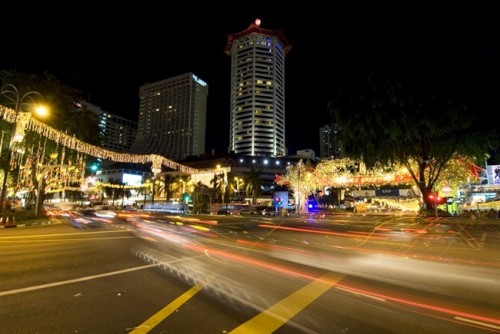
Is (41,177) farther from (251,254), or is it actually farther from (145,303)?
(145,303)

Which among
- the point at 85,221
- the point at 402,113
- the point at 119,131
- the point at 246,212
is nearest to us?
the point at 402,113

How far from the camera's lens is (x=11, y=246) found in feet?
42.8

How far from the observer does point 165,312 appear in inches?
216

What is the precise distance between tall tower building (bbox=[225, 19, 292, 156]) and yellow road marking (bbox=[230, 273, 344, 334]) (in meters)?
150

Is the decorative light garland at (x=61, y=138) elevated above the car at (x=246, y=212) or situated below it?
above

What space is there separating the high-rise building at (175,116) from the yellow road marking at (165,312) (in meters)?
163

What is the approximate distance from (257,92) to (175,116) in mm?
44526

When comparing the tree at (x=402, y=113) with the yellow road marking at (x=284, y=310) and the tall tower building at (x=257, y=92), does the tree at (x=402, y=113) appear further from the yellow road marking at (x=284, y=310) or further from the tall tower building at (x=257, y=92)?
the tall tower building at (x=257, y=92)

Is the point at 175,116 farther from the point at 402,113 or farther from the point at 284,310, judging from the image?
the point at 284,310

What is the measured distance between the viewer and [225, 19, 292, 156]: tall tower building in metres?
159

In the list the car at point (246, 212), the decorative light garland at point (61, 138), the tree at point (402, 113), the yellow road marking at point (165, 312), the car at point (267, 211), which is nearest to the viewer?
the yellow road marking at point (165, 312)

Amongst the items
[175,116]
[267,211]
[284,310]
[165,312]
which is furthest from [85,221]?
[175,116]

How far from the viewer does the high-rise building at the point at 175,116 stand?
558 feet

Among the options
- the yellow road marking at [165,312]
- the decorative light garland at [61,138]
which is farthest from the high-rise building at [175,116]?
the yellow road marking at [165,312]
